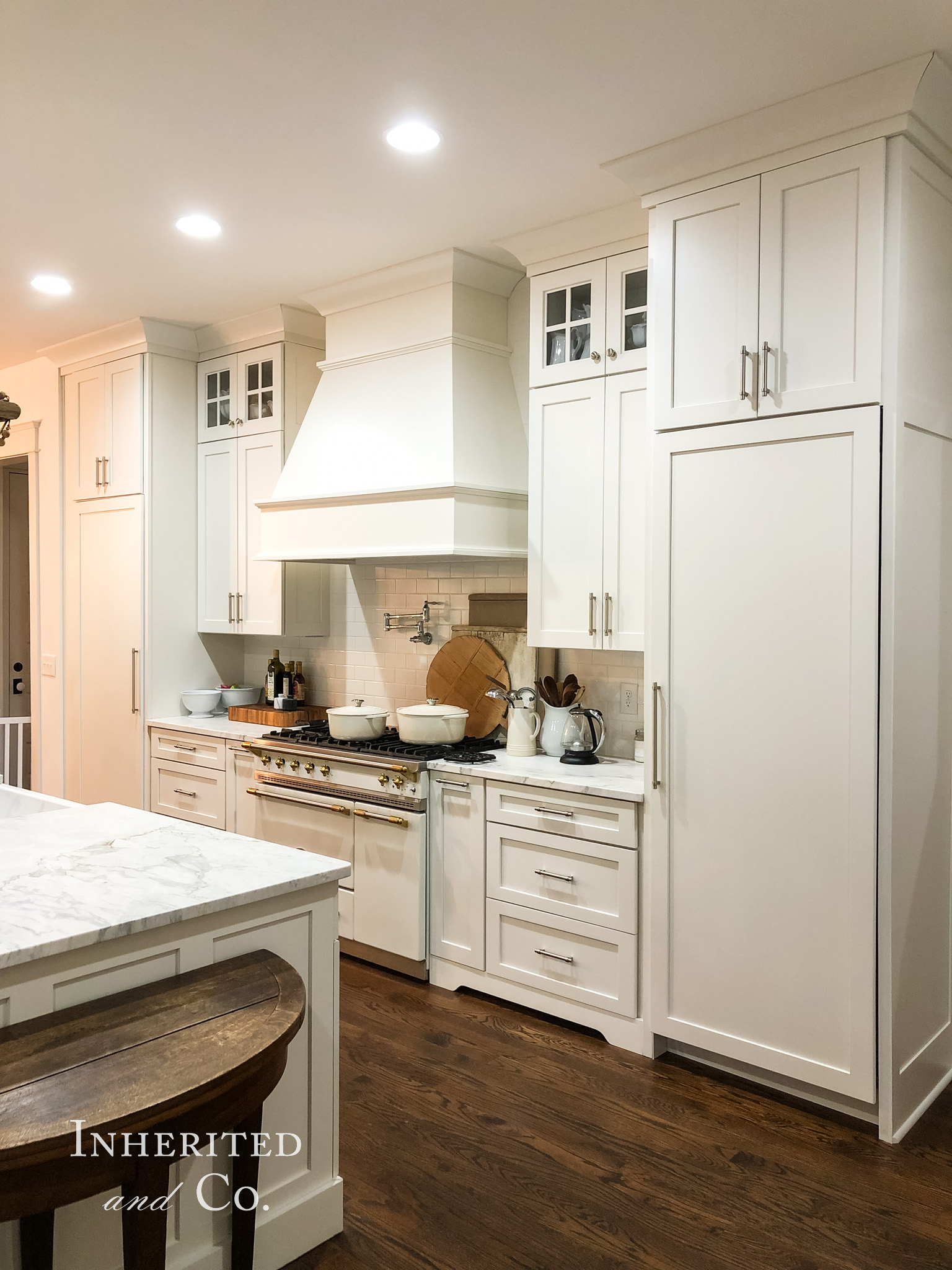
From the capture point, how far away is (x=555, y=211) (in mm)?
3400

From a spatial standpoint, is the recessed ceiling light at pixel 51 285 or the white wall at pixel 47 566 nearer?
the recessed ceiling light at pixel 51 285

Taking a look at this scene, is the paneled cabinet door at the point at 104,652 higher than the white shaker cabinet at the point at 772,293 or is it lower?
lower

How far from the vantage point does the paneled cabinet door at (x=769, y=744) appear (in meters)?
2.61

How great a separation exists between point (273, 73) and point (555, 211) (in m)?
1.21

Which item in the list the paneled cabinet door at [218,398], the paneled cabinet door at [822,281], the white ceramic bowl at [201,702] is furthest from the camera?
the white ceramic bowl at [201,702]

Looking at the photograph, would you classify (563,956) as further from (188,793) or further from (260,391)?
(260,391)

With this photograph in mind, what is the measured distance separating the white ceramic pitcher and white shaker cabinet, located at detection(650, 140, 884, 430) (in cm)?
129

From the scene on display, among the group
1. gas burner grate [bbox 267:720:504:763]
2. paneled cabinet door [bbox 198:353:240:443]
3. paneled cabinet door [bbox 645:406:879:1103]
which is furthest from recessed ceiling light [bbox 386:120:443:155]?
paneled cabinet door [bbox 198:353:240:443]

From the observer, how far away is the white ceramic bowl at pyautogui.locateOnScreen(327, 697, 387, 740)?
406cm

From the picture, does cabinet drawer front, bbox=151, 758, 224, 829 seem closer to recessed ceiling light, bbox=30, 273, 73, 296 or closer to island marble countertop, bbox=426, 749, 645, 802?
island marble countertop, bbox=426, 749, 645, 802

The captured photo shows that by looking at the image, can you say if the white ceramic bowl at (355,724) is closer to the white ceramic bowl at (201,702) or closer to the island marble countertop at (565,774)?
the island marble countertop at (565,774)

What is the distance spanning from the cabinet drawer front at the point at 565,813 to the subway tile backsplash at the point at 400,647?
558 mm

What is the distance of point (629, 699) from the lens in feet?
12.4

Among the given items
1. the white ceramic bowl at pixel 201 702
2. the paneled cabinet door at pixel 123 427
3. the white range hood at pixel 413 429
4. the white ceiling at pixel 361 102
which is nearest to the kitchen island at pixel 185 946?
the white range hood at pixel 413 429
